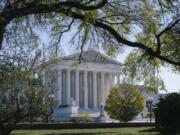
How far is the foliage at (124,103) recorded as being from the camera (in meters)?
70.3

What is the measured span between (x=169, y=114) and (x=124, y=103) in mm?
55619

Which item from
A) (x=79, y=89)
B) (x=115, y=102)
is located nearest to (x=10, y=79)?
(x=115, y=102)

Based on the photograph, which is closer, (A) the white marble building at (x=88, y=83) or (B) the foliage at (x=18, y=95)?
(B) the foliage at (x=18, y=95)

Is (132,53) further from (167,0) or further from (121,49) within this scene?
(167,0)

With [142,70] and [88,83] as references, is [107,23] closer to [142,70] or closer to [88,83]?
[142,70]

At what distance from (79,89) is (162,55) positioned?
3697 inches

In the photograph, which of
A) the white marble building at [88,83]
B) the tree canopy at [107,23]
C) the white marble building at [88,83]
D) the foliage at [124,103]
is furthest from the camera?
the white marble building at [88,83]

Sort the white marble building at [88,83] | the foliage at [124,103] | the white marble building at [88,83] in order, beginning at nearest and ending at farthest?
the foliage at [124,103] → the white marble building at [88,83] → the white marble building at [88,83]

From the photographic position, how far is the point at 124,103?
74.7m

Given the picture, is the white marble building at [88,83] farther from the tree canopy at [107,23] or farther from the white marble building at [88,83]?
the tree canopy at [107,23]

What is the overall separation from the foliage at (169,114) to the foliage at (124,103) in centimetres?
4872

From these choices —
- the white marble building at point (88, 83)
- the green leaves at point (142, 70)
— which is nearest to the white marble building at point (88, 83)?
the white marble building at point (88, 83)

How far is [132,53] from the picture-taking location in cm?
2261

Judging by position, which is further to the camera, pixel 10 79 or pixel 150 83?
pixel 150 83
